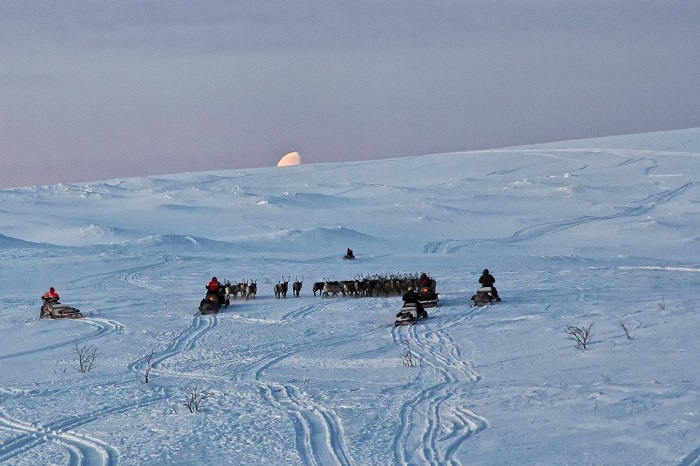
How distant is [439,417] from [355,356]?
4.79m

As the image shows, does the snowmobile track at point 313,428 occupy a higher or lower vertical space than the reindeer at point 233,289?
lower

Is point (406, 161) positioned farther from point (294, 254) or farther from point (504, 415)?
point (504, 415)

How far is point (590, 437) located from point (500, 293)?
519 inches

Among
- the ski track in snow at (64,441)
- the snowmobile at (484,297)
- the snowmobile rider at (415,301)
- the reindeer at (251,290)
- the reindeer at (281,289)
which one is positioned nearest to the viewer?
the ski track in snow at (64,441)

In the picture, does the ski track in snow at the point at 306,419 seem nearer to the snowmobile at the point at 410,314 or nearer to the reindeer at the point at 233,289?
the snowmobile at the point at 410,314

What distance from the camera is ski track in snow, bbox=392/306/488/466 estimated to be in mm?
8328

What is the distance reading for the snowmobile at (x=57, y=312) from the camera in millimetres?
20031

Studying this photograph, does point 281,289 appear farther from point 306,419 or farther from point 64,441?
point 64,441

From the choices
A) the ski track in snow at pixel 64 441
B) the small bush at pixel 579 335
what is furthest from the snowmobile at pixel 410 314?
the ski track in snow at pixel 64 441

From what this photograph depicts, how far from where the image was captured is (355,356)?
14.3 meters

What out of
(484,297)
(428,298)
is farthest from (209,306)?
(484,297)

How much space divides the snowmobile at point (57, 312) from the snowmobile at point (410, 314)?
23.7 ft

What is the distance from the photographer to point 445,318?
18.0m

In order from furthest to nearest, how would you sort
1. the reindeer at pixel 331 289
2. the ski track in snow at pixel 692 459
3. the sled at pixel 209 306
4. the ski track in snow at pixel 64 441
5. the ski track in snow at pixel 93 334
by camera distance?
the reindeer at pixel 331 289 → the sled at pixel 209 306 → the ski track in snow at pixel 93 334 → the ski track in snow at pixel 64 441 → the ski track in snow at pixel 692 459
